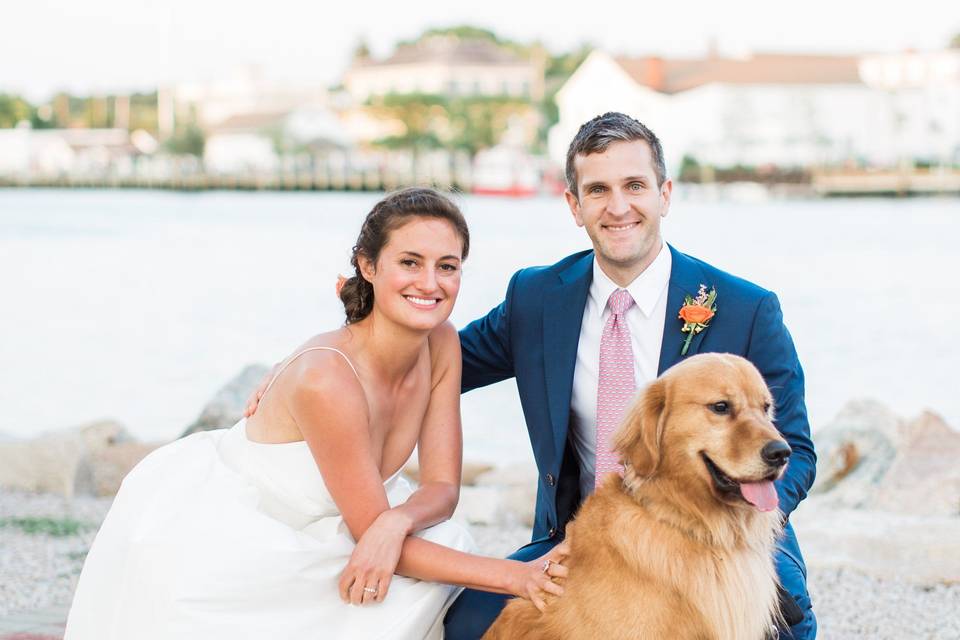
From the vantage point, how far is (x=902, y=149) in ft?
268

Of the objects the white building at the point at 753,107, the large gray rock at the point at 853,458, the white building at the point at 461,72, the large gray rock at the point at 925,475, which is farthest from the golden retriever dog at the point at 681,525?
the white building at the point at 461,72

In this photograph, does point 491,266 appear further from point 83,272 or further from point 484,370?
point 484,370

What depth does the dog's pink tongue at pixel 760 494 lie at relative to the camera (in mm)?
3439

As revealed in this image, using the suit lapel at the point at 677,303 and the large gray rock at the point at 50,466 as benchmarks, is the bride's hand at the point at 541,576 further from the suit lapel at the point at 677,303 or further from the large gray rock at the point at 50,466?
the large gray rock at the point at 50,466

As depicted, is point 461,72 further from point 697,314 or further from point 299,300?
point 697,314

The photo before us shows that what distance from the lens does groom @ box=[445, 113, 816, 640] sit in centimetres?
424

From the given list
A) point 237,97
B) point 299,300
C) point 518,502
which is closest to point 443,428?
point 518,502

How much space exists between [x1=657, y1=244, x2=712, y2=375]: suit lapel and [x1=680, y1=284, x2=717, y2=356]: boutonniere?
0.02 m

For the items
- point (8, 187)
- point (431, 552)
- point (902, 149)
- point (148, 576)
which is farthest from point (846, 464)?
point (8, 187)

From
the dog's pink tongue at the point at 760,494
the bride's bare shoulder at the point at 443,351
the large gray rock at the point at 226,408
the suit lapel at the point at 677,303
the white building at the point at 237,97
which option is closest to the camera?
the dog's pink tongue at the point at 760,494

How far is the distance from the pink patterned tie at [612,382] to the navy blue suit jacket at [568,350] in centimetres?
12

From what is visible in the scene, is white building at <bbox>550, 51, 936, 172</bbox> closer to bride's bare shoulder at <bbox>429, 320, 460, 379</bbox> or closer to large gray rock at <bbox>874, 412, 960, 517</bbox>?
large gray rock at <bbox>874, 412, 960, 517</bbox>

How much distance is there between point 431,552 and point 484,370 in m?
1.10

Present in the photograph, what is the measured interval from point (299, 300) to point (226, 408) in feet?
59.9
